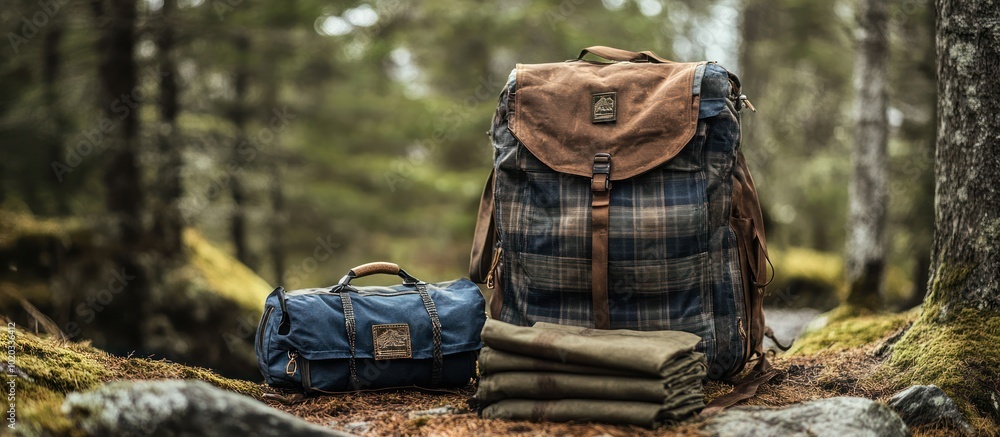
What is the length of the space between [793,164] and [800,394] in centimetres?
1167

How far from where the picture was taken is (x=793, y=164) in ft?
46.2

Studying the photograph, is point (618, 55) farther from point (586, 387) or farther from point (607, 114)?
point (586, 387)

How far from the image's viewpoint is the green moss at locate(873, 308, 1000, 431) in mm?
3293

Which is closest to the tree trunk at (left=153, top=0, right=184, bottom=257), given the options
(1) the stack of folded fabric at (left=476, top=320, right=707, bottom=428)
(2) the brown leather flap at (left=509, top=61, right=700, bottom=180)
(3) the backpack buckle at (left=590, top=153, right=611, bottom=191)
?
(2) the brown leather flap at (left=509, top=61, right=700, bottom=180)

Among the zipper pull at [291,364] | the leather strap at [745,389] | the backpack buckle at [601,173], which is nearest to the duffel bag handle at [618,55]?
the backpack buckle at [601,173]

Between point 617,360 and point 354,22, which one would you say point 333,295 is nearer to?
point 617,360

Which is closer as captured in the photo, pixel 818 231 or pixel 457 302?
A: pixel 457 302

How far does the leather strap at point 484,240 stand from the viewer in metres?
3.86

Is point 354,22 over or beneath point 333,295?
over

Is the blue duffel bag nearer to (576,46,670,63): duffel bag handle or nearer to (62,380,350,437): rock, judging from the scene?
(62,380,350,437): rock

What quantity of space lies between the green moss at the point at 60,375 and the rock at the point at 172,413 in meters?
0.09

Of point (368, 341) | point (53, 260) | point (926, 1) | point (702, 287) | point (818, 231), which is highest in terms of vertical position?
point (926, 1)

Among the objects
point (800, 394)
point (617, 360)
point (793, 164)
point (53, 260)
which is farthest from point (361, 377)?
point (793, 164)

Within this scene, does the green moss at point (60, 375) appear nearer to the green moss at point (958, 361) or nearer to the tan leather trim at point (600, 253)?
the tan leather trim at point (600, 253)
